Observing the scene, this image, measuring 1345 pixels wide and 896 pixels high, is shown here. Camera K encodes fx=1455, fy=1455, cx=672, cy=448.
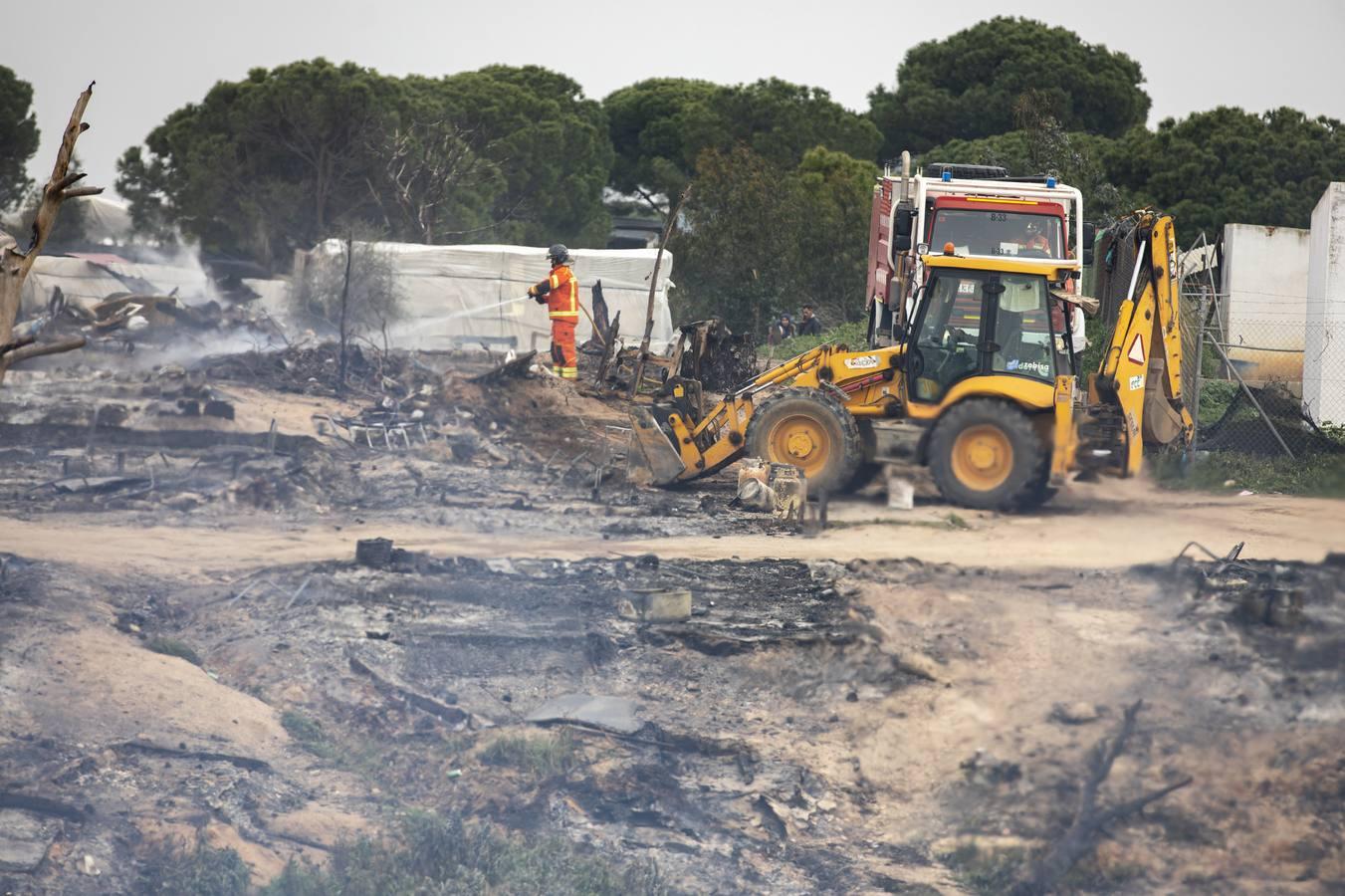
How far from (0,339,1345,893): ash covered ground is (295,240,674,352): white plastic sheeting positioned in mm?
12041

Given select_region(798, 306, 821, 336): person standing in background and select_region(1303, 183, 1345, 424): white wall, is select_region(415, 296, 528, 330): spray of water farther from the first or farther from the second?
select_region(1303, 183, 1345, 424): white wall

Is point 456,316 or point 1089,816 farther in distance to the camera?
point 456,316

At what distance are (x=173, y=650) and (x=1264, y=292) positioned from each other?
15.1 meters

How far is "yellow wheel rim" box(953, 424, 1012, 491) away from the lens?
11.3m

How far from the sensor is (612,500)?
1313cm

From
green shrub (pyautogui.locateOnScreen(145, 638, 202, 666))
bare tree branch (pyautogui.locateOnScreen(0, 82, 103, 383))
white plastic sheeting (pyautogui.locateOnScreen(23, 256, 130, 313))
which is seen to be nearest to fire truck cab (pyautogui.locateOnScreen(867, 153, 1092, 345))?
green shrub (pyautogui.locateOnScreen(145, 638, 202, 666))

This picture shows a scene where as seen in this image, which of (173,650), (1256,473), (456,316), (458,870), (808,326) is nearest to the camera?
(458,870)

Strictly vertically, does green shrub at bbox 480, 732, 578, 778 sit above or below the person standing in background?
below

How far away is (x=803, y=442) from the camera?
12070mm

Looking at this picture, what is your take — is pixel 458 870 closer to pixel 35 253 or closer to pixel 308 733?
pixel 308 733

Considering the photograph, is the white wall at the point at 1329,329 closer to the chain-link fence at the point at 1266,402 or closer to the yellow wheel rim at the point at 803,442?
the chain-link fence at the point at 1266,402

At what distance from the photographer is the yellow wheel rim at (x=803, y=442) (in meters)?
12.0

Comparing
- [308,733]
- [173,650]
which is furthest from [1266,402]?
[173,650]

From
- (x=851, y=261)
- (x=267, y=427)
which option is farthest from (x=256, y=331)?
(x=851, y=261)
